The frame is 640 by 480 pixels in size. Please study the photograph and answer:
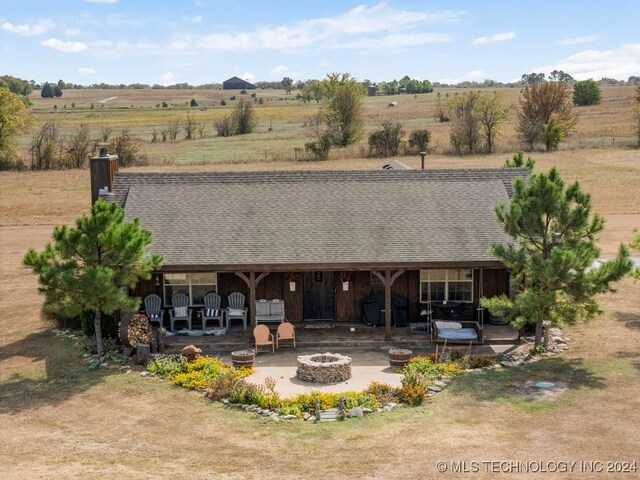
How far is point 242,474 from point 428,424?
4.37m

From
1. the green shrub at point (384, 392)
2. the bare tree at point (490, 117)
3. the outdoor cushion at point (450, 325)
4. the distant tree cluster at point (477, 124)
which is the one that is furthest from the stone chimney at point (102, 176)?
the bare tree at point (490, 117)

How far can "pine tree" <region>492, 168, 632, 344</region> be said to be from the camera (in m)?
19.2

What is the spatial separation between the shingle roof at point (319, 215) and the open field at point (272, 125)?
3596 centimetres

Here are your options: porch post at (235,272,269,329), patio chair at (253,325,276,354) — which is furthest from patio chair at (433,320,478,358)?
porch post at (235,272,269,329)

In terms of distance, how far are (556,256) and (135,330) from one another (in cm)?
1139

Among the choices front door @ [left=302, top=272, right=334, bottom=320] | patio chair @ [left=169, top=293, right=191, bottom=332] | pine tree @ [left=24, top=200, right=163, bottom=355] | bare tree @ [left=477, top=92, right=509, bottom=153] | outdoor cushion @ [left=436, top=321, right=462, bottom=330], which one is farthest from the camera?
bare tree @ [left=477, top=92, right=509, bottom=153]

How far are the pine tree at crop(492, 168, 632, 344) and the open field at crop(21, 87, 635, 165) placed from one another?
4258cm

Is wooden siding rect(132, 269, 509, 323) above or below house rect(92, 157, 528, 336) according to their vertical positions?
below

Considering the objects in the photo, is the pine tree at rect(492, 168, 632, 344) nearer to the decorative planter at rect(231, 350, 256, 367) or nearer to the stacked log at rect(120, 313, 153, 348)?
the decorative planter at rect(231, 350, 256, 367)

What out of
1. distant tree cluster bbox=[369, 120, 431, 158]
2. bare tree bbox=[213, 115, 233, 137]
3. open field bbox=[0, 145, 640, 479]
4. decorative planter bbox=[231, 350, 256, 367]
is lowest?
open field bbox=[0, 145, 640, 479]

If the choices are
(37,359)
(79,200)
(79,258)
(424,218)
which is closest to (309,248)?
(424,218)

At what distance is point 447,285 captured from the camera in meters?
23.3

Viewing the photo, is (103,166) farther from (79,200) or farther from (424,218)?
(79,200)

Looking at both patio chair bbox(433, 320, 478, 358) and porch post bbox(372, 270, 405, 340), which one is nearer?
patio chair bbox(433, 320, 478, 358)
